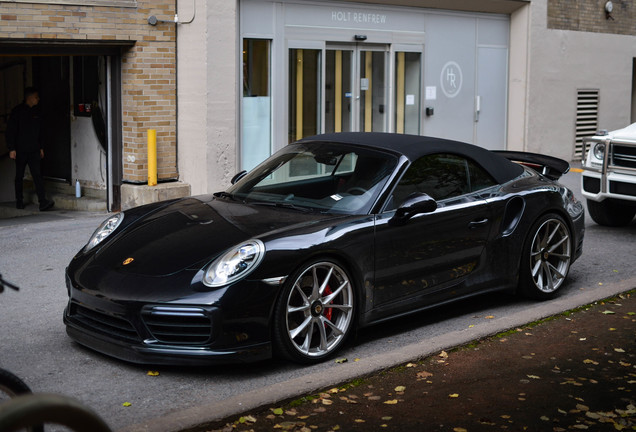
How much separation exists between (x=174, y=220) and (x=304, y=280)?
1.13 m

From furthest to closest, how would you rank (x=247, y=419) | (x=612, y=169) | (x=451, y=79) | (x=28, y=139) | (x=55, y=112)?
(x=451, y=79), (x=55, y=112), (x=28, y=139), (x=612, y=169), (x=247, y=419)

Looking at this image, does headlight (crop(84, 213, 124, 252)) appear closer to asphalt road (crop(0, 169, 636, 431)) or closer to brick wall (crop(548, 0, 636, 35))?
asphalt road (crop(0, 169, 636, 431))

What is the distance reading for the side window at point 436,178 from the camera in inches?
265

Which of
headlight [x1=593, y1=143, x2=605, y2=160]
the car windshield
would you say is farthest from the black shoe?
headlight [x1=593, y1=143, x2=605, y2=160]

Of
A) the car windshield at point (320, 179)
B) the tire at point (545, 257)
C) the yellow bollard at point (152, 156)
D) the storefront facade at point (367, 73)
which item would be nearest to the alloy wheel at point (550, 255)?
the tire at point (545, 257)

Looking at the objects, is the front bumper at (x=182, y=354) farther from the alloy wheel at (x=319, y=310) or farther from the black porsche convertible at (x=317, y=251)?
the alloy wheel at (x=319, y=310)

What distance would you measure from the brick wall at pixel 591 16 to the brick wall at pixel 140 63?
8.72 m

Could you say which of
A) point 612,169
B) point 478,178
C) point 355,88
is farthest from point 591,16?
point 478,178

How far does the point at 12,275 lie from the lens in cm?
Answer: 862

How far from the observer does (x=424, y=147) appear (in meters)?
7.08

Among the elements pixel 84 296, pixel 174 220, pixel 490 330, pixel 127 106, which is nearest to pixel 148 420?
pixel 84 296

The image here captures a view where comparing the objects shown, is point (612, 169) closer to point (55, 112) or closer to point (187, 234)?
Result: point (187, 234)

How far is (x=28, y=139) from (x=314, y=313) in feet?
28.7

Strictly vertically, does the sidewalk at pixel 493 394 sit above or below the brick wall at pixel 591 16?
below
